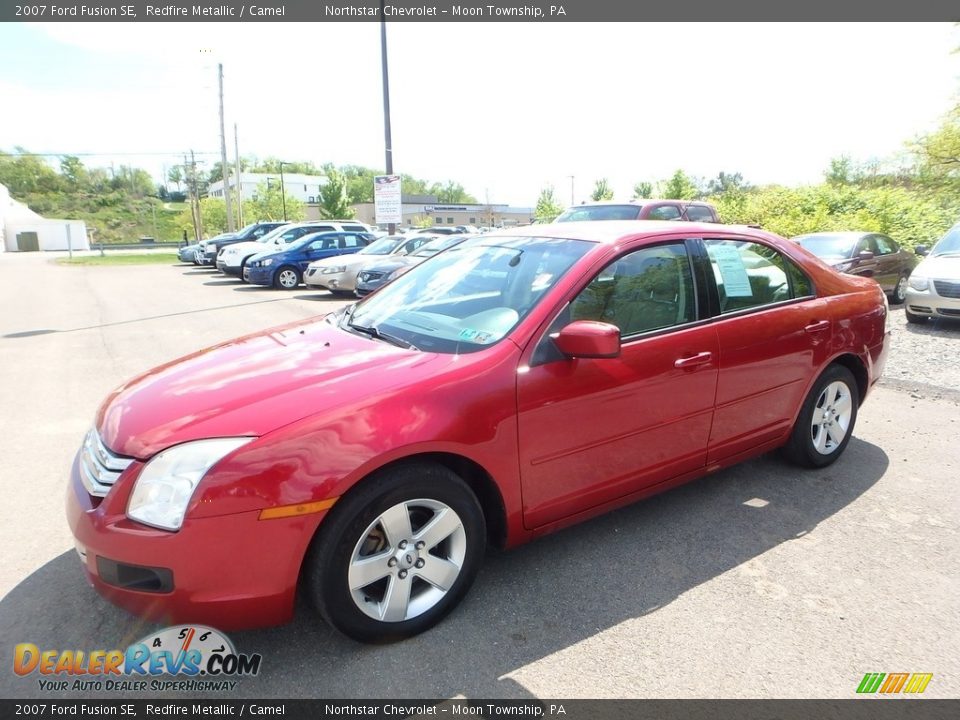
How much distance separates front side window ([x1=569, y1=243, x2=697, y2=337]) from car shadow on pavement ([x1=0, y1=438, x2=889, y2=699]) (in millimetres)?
1134

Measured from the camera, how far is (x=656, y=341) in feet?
10.2

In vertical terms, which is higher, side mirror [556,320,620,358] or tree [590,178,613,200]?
tree [590,178,613,200]

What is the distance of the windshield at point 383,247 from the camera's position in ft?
53.1

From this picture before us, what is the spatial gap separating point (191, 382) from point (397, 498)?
1104mm

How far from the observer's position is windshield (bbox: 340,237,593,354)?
2877mm

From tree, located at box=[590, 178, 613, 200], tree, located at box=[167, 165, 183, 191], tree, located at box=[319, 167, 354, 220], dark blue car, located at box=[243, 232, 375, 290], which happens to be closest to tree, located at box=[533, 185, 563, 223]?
tree, located at box=[590, 178, 613, 200]

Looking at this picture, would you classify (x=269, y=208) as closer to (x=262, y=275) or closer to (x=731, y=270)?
(x=262, y=275)

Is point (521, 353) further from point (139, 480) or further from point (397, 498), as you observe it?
point (139, 480)

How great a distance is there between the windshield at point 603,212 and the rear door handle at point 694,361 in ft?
23.2

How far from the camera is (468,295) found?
3.24 m

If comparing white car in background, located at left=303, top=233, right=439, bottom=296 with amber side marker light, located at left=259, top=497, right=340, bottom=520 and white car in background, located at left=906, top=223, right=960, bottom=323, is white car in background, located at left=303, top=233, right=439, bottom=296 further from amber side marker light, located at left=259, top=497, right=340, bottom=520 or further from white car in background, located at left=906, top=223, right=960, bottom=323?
amber side marker light, located at left=259, top=497, right=340, bottom=520

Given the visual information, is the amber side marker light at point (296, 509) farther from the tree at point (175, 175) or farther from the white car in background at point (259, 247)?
the tree at point (175, 175)

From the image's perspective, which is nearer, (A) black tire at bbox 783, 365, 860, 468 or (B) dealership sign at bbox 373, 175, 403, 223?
(A) black tire at bbox 783, 365, 860, 468

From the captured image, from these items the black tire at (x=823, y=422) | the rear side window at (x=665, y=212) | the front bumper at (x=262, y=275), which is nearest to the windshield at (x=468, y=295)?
the black tire at (x=823, y=422)
